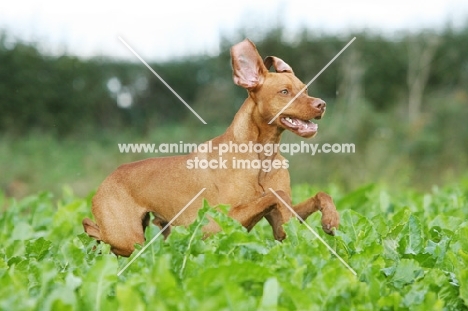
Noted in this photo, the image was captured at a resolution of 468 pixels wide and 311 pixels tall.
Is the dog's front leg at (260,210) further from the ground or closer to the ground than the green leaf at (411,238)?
further from the ground

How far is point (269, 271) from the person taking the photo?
3168 mm

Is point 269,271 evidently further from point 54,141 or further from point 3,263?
point 54,141

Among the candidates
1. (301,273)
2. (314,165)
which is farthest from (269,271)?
(314,165)

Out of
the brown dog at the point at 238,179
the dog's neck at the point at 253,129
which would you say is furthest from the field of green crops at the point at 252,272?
the dog's neck at the point at 253,129

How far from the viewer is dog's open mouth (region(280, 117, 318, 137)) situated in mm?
4500

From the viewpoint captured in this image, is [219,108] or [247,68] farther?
[219,108]

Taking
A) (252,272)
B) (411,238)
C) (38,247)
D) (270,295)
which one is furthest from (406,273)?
(38,247)

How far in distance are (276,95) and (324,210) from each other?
2.52 ft

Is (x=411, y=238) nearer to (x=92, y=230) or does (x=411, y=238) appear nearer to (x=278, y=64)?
(x=278, y=64)

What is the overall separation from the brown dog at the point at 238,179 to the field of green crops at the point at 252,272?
22cm

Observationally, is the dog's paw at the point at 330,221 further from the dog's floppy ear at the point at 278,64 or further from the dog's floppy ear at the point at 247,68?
the dog's floppy ear at the point at 278,64

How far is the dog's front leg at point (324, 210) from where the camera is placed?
4.32 metres

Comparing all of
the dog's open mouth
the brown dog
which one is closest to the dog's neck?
the brown dog

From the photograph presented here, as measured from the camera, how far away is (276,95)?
4570 mm
